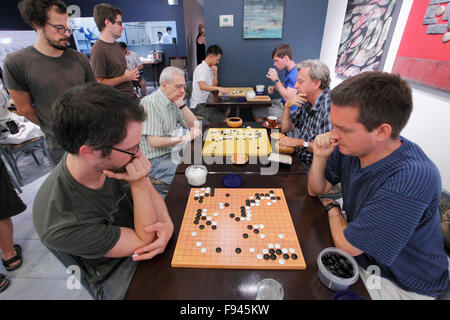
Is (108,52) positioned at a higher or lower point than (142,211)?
higher

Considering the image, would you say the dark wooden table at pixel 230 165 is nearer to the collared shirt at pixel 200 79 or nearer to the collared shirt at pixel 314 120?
the collared shirt at pixel 314 120

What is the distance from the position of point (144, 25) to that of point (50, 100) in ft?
23.5

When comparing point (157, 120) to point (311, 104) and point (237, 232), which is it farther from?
point (311, 104)

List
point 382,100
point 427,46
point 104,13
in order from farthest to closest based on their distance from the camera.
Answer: point 104,13 < point 427,46 < point 382,100

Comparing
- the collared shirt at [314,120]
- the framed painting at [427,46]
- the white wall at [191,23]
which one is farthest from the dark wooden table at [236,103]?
the white wall at [191,23]

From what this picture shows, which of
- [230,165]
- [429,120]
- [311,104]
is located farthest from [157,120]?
[429,120]

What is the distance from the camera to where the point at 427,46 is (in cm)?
192

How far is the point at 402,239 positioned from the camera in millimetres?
875

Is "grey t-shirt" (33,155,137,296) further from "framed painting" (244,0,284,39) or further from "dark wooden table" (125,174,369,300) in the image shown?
"framed painting" (244,0,284,39)

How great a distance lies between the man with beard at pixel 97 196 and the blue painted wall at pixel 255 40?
3963 mm

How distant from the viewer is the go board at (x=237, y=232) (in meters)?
0.92

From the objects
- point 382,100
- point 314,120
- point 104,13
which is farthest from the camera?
point 104,13

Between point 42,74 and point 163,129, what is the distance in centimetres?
110

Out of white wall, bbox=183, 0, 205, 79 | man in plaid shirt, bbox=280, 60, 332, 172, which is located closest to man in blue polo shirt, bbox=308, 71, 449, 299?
man in plaid shirt, bbox=280, 60, 332, 172
